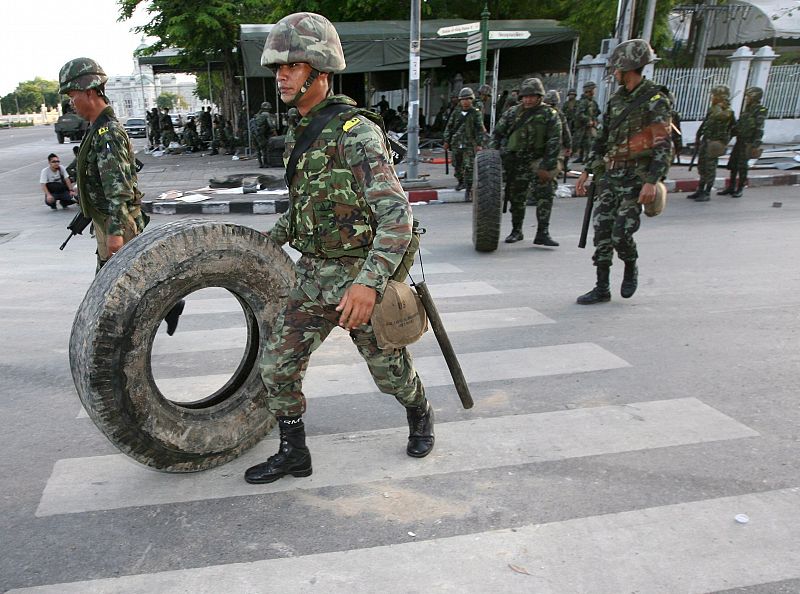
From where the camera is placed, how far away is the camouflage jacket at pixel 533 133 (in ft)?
24.2

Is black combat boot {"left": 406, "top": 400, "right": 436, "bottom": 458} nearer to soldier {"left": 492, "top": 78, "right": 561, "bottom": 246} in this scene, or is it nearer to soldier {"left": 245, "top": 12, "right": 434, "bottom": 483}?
soldier {"left": 245, "top": 12, "right": 434, "bottom": 483}

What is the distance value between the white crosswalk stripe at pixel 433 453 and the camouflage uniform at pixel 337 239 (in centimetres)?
40

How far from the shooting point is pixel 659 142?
5.12 meters

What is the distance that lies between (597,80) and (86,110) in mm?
17443

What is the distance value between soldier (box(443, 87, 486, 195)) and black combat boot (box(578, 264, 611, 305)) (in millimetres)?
5593

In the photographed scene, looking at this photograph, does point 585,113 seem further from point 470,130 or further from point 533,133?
point 533,133

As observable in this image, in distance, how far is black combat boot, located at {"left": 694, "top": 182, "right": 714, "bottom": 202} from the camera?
1140 centimetres

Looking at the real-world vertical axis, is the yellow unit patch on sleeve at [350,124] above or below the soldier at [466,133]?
above

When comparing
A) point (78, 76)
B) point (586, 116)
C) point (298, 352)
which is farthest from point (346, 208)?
point (586, 116)

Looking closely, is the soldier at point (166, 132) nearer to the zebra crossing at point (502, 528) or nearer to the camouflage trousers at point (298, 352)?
the zebra crossing at point (502, 528)

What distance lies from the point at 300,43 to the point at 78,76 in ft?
6.91

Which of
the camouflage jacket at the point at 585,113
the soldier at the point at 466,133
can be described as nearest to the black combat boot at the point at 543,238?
the soldier at the point at 466,133

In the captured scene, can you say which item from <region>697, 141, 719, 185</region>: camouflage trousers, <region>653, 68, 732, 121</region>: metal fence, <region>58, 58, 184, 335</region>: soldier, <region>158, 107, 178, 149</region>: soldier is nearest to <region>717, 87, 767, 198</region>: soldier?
<region>697, 141, 719, 185</region>: camouflage trousers

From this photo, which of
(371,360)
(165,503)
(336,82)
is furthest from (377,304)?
(336,82)
